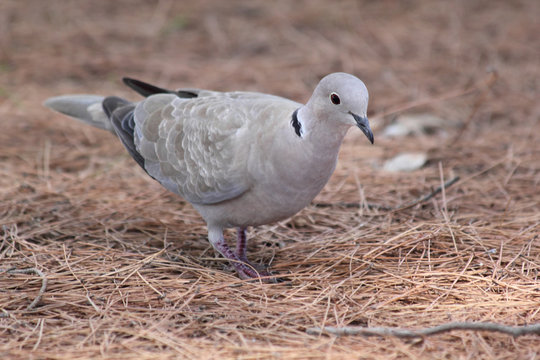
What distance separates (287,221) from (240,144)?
3.08 feet

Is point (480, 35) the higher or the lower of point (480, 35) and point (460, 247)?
the higher

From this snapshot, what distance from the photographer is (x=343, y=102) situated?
2.92 meters

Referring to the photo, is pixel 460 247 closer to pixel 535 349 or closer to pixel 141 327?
pixel 535 349

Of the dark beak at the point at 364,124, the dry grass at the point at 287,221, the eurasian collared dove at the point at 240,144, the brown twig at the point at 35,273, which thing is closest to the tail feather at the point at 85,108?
the eurasian collared dove at the point at 240,144

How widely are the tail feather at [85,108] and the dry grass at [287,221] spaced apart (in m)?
0.51

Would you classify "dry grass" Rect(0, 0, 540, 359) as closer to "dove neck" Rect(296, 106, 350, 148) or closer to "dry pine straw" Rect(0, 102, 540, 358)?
"dry pine straw" Rect(0, 102, 540, 358)

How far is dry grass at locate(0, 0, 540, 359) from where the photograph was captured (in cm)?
275

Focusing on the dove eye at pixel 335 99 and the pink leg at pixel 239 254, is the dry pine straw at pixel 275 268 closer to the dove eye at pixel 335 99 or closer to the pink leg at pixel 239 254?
the pink leg at pixel 239 254

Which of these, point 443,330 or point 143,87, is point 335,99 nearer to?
point 443,330

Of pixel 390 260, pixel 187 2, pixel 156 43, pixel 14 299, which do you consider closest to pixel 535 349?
pixel 390 260

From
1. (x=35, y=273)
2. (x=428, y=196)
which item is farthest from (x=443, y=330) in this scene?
(x=35, y=273)

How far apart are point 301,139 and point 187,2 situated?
19.2 ft

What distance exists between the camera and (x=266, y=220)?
3402 mm

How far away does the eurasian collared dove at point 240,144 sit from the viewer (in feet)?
10.1
